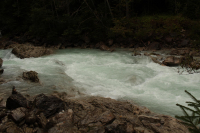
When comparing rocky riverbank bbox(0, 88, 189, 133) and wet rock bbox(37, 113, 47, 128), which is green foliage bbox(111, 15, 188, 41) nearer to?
rocky riverbank bbox(0, 88, 189, 133)

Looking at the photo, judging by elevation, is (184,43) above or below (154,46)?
above

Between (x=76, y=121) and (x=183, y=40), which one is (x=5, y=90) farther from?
(x=183, y=40)

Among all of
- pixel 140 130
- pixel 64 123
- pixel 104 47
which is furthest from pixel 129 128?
pixel 104 47

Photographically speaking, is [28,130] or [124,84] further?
[124,84]

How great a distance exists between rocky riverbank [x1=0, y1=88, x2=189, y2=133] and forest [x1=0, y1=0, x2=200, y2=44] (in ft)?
39.1

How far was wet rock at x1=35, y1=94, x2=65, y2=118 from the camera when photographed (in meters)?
4.09

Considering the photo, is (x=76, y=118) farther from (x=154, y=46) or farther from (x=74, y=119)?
(x=154, y=46)

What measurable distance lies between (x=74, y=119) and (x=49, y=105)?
778mm

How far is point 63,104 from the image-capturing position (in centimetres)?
440

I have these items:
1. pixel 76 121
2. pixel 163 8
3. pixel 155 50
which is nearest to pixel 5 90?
pixel 76 121

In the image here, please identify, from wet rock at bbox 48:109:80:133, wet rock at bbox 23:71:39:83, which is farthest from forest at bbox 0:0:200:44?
wet rock at bbox 48:109:80:133

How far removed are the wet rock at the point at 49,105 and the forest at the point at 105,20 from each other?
1204 cm

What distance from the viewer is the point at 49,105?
4.20 m

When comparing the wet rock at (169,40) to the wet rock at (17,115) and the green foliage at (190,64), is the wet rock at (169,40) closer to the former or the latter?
the green foliage at (190,64)
